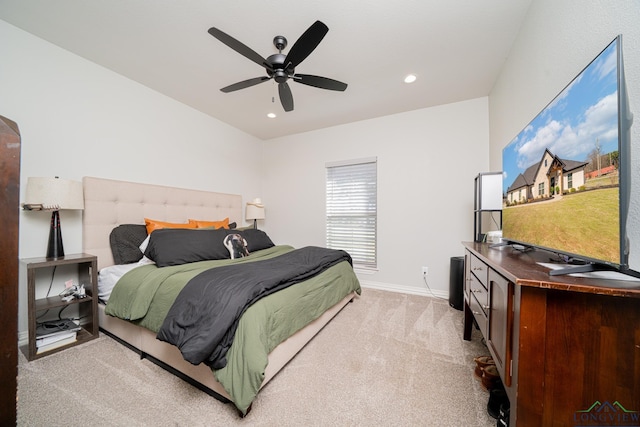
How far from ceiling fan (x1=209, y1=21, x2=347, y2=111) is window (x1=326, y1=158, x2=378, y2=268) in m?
1.71

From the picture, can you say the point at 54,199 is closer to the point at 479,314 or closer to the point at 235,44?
the point at 235,44

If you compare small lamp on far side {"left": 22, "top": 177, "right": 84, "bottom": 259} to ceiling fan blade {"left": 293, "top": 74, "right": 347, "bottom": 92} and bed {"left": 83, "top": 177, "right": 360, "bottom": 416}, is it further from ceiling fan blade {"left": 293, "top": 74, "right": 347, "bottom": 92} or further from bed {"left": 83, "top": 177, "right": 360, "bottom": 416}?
ceiling fan blade {"left": 293, "top": 74, "right": 347, "bottom": 92}

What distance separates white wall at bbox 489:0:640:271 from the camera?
86cm

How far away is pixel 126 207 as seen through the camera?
2391 mm

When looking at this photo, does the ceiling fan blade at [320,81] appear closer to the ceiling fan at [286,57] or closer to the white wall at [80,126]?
the ceiling fan at [286,57]

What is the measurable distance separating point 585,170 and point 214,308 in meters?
1.81

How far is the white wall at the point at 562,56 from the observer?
86cm

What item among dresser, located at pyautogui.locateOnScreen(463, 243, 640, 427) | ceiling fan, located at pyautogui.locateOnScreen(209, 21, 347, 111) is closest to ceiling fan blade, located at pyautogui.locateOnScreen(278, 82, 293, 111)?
ceiling fan, located at pyautogui.locateOnScreen(209, 21, 347, 111)

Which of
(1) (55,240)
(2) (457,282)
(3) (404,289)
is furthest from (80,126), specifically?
(2) (457,282)

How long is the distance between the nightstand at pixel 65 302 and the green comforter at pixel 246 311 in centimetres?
30

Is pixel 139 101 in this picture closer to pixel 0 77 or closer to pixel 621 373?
pixel 0 77

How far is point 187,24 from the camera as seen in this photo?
5.77ft

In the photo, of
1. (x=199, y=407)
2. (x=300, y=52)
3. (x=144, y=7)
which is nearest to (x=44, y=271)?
(x=199, y=407)

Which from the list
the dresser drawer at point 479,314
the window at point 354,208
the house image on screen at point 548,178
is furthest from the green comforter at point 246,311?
the house image on screen at point 548,178
